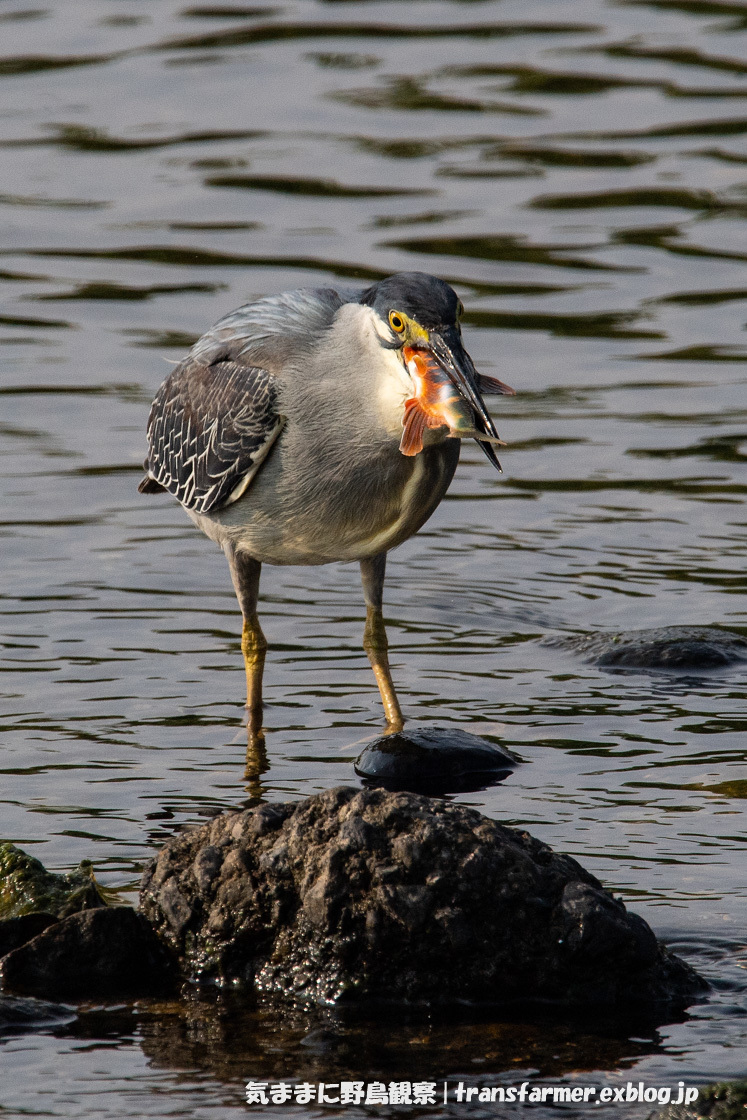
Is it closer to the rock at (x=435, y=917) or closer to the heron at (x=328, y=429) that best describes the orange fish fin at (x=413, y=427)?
the heron at (x=328, y=429)

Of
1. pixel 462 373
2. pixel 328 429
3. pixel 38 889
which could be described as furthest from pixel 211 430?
pixel 38 889

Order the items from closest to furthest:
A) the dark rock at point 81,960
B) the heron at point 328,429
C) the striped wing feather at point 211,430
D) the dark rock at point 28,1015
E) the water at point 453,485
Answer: the dark rock at point 28,1015
the dark rock at point 81,960
the water at point 453,485
the heron at point 328,429
the striped wing feather at point 211,430

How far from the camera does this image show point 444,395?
20.8ft

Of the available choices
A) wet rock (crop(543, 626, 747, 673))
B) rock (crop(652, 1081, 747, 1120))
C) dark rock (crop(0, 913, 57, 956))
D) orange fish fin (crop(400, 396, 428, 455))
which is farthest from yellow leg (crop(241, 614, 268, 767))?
rock (crop(652, 1081, 747, 1120))

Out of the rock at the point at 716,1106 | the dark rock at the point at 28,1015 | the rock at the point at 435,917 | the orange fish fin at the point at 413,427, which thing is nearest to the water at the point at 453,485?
the dark rock at the point at 28,1015

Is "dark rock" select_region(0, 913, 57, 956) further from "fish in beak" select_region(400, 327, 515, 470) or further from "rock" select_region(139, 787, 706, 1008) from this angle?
"fish in beak" select_region(400, 327, 515, 470)

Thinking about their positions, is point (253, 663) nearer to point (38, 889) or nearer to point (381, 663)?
point (381, 663)

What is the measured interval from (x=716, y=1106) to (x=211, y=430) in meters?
4.50

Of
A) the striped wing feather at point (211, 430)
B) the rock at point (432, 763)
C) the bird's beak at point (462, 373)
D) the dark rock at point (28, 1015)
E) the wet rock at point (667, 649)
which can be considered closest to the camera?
the dark rock at point (28, 1015)

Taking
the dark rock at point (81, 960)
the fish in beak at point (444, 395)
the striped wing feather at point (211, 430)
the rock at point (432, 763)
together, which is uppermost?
the fish in beak at point (444, 395)

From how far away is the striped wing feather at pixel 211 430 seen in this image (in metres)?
7.55

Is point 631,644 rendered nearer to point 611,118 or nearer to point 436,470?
point 436,470

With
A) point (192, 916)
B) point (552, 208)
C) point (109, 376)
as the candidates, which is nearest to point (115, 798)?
point (192, 916)

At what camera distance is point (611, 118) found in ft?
59.4
